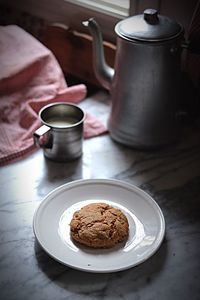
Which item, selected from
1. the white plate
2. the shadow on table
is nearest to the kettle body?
the white plate

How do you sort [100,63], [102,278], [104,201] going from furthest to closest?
[100,63]
[104,201]
[102,278]

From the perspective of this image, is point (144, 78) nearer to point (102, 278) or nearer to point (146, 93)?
point (146, 93)

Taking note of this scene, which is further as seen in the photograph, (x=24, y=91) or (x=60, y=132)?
(x=24, y=91)

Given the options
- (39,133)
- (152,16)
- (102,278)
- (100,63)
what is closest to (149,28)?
(152,16)

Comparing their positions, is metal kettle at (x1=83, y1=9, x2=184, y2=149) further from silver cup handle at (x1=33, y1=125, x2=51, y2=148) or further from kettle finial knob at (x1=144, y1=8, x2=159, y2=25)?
silver cup handle at (x1=33, y1=125, x2=51, y2=148)

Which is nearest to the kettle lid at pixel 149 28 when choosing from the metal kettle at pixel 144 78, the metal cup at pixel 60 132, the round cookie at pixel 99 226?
the metal kettle at pixel 144 78

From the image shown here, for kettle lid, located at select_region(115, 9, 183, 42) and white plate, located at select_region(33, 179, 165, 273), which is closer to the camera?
white plate, located at select_region(33, 179, 165, 273)

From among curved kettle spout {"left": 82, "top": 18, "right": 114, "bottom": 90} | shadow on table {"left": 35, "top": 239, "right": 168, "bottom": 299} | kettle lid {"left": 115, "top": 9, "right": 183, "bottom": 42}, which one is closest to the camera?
shadow on table {"left": 35, "top": 239, "right": 168, "bottom": 299}

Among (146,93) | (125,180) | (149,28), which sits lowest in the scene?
(125,180)

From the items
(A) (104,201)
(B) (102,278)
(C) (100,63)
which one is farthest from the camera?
(C) (100,63)
